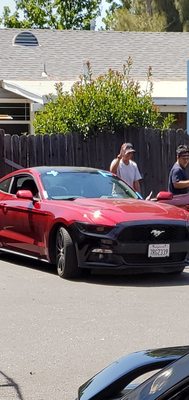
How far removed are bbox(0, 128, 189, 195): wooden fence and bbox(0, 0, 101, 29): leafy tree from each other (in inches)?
1218

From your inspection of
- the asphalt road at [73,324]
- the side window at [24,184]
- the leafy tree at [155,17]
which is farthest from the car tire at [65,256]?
the leafy tree at [155,17]

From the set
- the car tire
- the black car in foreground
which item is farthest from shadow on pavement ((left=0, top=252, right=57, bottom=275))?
the black car in foreground

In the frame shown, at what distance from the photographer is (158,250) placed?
34.4 feet

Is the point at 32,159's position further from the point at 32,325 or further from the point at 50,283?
the point at 32,325

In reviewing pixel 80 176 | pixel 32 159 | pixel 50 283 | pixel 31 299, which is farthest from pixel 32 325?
pixel 32 159

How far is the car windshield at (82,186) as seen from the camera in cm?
1159

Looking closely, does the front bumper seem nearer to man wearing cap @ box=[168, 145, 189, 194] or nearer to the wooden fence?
man wearing cap @ box=[168, 145, 189, 194]

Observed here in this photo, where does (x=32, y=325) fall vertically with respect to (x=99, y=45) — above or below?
below

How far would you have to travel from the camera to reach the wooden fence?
1703 centimetres

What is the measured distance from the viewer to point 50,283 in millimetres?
10477

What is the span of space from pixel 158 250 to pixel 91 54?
57.5 ft

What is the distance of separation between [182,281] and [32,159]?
277 inches

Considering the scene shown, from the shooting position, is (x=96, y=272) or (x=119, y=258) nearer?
(x=119, y=258)

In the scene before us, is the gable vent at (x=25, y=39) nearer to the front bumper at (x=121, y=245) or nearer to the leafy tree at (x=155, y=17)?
the leafy tree at (x=155, y=17)
